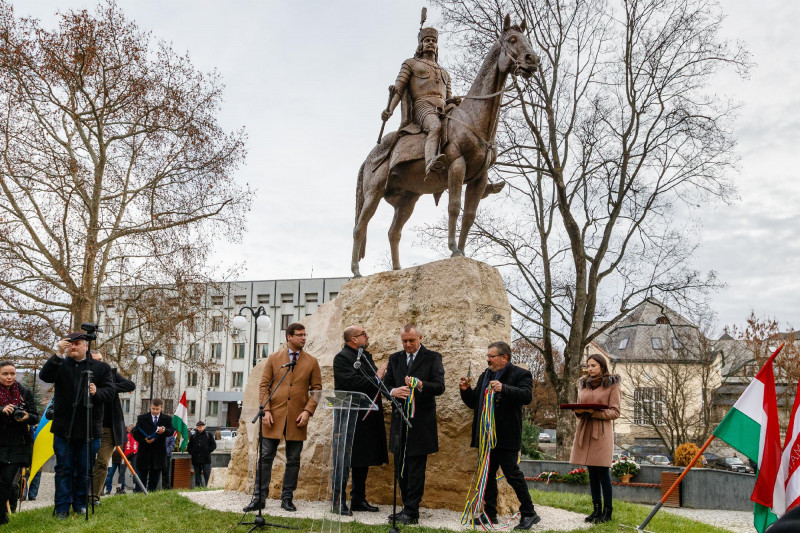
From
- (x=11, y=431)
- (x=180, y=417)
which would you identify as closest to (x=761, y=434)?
(x=11, y=431)

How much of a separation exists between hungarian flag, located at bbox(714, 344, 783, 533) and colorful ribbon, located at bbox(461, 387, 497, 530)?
7.00ft

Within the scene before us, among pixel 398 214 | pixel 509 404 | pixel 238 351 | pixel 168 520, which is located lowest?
pixel 168 520

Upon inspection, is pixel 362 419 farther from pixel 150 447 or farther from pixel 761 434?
pixel 150 447

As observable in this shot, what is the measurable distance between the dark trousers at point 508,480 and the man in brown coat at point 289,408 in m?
1.98

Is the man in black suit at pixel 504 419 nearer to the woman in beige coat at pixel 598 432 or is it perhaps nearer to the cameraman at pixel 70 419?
the woman in beige coat at pixel 598 432

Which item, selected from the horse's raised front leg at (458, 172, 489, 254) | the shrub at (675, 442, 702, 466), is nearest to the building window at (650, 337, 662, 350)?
the shrub at (675, 442, 702, 466)

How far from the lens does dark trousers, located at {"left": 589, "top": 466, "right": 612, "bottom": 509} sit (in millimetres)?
7758

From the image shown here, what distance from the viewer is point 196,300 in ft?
71.5

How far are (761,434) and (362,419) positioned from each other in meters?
3.79

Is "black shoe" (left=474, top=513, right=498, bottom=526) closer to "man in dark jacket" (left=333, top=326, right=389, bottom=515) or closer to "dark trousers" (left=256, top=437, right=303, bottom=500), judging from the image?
"man in dark jacket" (left=333, top=326, right=389, bottom=515)

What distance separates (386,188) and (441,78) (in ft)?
5.91

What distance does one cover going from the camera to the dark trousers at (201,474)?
1509cm

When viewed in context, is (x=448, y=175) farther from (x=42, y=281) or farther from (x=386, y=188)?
(x=42, y=281)

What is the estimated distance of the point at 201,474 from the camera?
15391 mm
